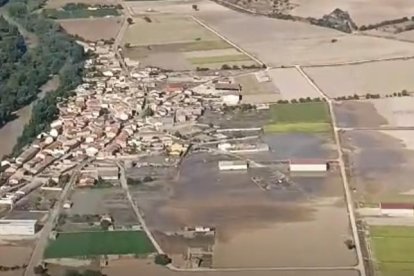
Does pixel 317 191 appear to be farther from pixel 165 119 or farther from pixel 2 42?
pixel 2 42

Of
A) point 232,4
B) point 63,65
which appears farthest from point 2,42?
point 232,4

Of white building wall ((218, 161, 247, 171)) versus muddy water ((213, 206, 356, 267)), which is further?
white building wall ((218, 161, 247, 171))

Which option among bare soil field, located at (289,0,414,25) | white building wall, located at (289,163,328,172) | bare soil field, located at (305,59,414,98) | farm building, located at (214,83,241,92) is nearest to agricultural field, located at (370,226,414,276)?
white building wall, located at (289,163,328,172)

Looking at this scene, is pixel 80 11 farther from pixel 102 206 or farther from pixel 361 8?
pixel 102 206

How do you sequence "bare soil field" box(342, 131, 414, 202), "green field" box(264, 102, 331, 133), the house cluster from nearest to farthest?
"bare soil field" box(342, 131, 414, 202) → the house cluster → "green field" box(264, 102, 331, 133)

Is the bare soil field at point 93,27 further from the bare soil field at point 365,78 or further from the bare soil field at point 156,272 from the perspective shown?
the bare soil field at point 156,272

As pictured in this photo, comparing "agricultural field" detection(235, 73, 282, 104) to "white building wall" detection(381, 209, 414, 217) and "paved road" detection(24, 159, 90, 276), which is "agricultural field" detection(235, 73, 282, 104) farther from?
"white building wall" detection(381, 209, 414, 217)
